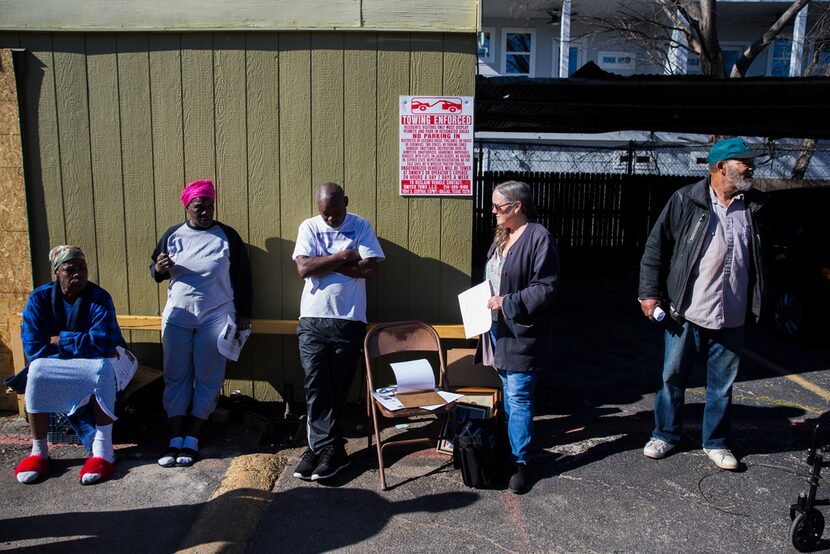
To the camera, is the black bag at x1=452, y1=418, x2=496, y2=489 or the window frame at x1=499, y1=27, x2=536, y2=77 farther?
the window frame at x1=499, y1=27, x2=536, y2=77

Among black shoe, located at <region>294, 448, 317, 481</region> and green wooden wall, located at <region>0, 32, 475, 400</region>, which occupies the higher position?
green wooden wall, located at <region>0, 32, 475, 400</region>

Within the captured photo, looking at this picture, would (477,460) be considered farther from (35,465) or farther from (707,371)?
(35,465)

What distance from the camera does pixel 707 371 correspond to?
4129 millimetres

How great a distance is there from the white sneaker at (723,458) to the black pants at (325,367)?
240cm

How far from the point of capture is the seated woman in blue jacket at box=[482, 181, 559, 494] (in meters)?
3.74

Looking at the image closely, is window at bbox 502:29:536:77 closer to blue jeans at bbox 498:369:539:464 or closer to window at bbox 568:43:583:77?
window at bbox 568:43:583:77

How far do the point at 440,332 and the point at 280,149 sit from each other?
1.79 meters

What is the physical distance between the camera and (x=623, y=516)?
11.6ft

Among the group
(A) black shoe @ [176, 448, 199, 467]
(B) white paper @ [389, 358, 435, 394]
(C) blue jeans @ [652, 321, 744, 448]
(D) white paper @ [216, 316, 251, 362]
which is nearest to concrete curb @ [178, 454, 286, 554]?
(A) black shoe @ [176, 448, 199, 467]

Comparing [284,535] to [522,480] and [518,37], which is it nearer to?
[522,480]

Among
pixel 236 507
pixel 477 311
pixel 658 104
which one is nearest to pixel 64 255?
pixel 236 507

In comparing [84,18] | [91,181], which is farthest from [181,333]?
[84,18]

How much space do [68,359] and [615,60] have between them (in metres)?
17.0

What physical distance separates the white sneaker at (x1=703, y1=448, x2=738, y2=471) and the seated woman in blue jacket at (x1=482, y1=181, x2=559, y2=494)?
1270 mm
